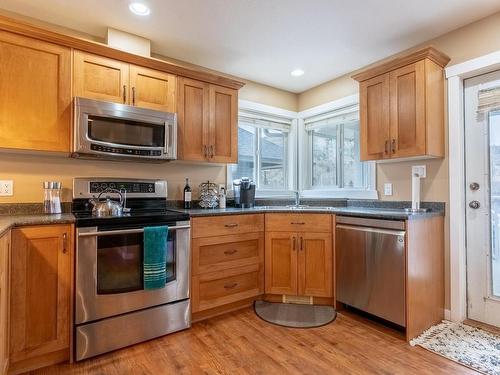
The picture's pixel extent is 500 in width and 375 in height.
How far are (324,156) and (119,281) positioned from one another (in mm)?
2770

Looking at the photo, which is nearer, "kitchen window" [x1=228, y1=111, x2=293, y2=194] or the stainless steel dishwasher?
the stainless steel dishwasher

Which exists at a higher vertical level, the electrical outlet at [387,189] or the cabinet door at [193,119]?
the cabinet door at [193,119]

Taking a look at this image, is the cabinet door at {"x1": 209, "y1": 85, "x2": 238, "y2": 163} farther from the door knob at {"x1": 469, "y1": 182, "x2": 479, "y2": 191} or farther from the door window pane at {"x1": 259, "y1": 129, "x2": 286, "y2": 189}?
the door knob at {"x1": 469, "y1": 182, "x2": 479, "y2": 191}

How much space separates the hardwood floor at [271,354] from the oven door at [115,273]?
0.97 ft

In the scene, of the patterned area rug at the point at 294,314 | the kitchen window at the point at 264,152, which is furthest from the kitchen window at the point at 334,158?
the patterned area rug at the point at 294,314

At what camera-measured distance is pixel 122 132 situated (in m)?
2.35

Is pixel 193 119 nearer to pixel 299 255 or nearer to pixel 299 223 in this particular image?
pixel 299 223

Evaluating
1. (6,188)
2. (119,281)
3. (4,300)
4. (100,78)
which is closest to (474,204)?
(119,281)

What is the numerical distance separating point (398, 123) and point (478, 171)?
722mm

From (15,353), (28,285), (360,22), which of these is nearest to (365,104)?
(360,22)

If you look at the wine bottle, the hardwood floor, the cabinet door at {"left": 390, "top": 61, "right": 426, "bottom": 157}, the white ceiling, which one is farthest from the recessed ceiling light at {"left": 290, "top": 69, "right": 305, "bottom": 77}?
the hardwood floor

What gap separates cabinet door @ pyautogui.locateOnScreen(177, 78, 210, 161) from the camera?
106 inches

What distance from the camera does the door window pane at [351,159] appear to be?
3.38 metres

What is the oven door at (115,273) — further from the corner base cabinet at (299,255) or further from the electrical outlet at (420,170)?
the electrical outlet at (420,170)
